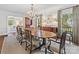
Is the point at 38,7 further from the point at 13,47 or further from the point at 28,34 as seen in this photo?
the point at 13,47

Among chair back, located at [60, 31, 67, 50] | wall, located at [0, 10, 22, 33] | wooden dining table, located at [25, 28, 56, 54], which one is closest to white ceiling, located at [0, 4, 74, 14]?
wall, located at [0, 10, 22, 33]

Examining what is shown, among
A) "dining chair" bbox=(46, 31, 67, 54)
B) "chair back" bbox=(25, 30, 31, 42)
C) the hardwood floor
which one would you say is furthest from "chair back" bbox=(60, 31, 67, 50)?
"chair back" bbox=(25, 30, 31, 42)

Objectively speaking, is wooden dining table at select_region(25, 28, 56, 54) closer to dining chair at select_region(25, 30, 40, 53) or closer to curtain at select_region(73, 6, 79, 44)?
dining chair at select_region(25, 30, 40, 53)

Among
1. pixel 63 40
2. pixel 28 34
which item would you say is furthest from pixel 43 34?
pixel 63 40

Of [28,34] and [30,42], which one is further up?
[28,34]

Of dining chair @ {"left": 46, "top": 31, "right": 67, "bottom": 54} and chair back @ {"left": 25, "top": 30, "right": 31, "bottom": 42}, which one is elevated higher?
chair back @ {"left": 25, "top": 30, "right": 31, "bottom": 42}

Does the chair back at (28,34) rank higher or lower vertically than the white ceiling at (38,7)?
lower

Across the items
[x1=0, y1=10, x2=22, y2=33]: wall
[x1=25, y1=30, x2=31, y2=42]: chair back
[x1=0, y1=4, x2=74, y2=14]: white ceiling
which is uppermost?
[x1=0, y1=4, x2=74, y2=14]: white ceiling

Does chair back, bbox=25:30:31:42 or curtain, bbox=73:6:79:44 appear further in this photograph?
chair back, bbox=25:30:31:42

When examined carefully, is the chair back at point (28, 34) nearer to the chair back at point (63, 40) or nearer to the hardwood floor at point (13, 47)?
the hardwood floor at point (13, 47)

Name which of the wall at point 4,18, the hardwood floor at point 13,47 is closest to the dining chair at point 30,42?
the hardwood floor at point 13,47
